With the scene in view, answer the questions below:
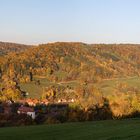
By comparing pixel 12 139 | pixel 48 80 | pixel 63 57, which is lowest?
pixel 12 139

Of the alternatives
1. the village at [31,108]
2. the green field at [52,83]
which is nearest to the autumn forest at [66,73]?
the green field at [52,83]

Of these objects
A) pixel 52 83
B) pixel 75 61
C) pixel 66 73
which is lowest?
pixel 52 83

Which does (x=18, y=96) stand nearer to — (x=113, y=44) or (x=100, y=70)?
(x=100, y=70)

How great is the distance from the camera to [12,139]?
947 inches

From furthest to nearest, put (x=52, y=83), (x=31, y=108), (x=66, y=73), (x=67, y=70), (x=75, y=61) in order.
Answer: (x=75, y=61), (x=67, y=70), (x=66, y=73), (x=52, y=83), (x=31, y=108)

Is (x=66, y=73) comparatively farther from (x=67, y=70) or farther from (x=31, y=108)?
(x=31, y=108)

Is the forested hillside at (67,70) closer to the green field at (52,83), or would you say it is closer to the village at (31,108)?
the green field at (52,83)

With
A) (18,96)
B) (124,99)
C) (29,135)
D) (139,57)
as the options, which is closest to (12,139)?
(29,135)

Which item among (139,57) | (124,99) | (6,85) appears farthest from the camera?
(139,57)

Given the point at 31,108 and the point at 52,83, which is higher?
the point at 52,83

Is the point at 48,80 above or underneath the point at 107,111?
above

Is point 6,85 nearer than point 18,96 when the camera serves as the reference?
No

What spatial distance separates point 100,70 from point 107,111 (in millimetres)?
107213

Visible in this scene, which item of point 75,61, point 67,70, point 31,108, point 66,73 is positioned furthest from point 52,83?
point 31,108
